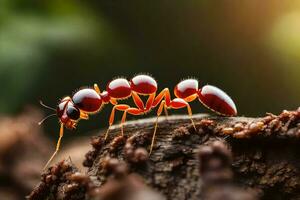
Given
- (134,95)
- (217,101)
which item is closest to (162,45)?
(134,95)

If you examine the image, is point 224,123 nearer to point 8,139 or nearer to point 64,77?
point 8,139

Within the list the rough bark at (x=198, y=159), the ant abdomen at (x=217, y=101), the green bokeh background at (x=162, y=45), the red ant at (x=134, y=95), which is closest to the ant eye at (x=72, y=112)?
the red ant at (x=134, y=95)

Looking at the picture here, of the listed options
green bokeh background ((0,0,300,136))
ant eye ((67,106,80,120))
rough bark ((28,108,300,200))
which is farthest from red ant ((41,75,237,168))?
green bokeh background ((0,0,300,136))

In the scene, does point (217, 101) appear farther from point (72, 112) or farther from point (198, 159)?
point (72, 112)

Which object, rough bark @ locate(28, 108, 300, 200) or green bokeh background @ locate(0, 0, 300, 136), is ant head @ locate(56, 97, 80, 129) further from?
green bokeh background @ locate(0, 0, 300, 136)

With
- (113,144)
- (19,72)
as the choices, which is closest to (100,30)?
(19,72)

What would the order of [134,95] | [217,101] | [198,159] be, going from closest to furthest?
[198,159]
[217,101]
[134,95]
